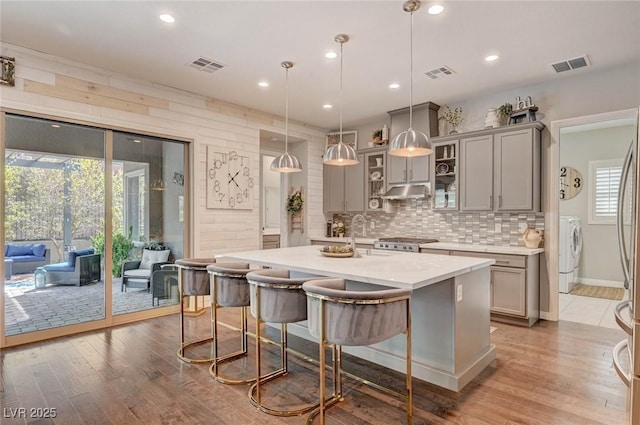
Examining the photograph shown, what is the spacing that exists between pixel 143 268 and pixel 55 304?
0.97 m

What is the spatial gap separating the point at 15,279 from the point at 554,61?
19.5 feet

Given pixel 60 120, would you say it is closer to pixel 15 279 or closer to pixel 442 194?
pixel 15 279

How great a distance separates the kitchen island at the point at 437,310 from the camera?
259cm

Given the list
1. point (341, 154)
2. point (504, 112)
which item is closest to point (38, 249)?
point (341, 154)

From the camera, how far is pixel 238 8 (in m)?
2.82

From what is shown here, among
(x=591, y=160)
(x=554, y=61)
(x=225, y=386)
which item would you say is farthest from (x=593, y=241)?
(x=225, y=386)

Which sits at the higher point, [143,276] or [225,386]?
[143,276]

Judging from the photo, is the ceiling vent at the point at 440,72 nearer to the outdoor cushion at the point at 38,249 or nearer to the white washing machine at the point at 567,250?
the white washing machine at the point at 567,250

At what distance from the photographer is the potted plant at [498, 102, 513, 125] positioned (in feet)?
15.0

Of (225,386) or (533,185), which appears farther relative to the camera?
(533,185)

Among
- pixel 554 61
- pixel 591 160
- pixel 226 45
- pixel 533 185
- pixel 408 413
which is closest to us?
pixel 408 413

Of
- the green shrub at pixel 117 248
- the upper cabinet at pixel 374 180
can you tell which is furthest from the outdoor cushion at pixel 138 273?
the upper cabinet at pixel 374 180

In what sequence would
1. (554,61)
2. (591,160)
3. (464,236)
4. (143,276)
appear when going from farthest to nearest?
(591,160) < (464,236) < (143,276) < (554,61)

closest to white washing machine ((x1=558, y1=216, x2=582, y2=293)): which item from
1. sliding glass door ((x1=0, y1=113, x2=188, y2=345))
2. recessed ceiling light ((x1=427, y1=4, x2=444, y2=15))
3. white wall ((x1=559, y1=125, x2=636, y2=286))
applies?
white wall ((x1=559, y1=125, x2=636, y2=286))
